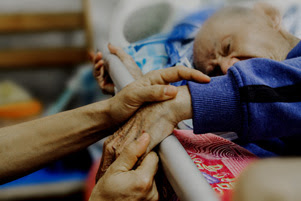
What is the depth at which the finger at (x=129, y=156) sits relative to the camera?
19.3 inches

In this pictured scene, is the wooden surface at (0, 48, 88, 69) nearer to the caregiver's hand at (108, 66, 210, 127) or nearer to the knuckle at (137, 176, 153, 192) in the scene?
the caregiver's hand at (108, 66, 210, 127)

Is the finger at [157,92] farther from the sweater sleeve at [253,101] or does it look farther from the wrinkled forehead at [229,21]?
the wrinkled forehead at [229,21]

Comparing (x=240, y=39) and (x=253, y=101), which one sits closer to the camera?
(x=253, y=101)

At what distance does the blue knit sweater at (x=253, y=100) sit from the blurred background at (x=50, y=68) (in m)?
1.13

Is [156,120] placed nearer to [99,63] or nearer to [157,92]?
[157,92]

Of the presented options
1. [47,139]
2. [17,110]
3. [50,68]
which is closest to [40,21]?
[50,68]

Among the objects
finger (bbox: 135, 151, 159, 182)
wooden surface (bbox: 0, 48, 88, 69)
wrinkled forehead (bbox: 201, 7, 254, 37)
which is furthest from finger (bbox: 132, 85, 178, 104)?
wooden surface (bbox: 0, 48, 88, 69)

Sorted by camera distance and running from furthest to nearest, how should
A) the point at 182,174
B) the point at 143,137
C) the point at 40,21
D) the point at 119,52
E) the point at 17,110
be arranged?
the point at 40,21
the point at 17,110
the point at 119,52
the point at 143,137
the point at 182,174

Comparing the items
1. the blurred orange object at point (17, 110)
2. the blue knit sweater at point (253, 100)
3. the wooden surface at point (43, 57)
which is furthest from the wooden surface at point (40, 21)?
the blue knit sweater at point (253, 100)

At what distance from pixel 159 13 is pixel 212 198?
0.84 m

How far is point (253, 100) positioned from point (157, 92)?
0.55ft

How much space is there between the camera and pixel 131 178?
46cm

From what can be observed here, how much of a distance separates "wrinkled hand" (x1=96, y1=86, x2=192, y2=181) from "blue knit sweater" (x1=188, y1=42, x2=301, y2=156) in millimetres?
23

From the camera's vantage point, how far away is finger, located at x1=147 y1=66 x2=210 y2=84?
1.78 feet
